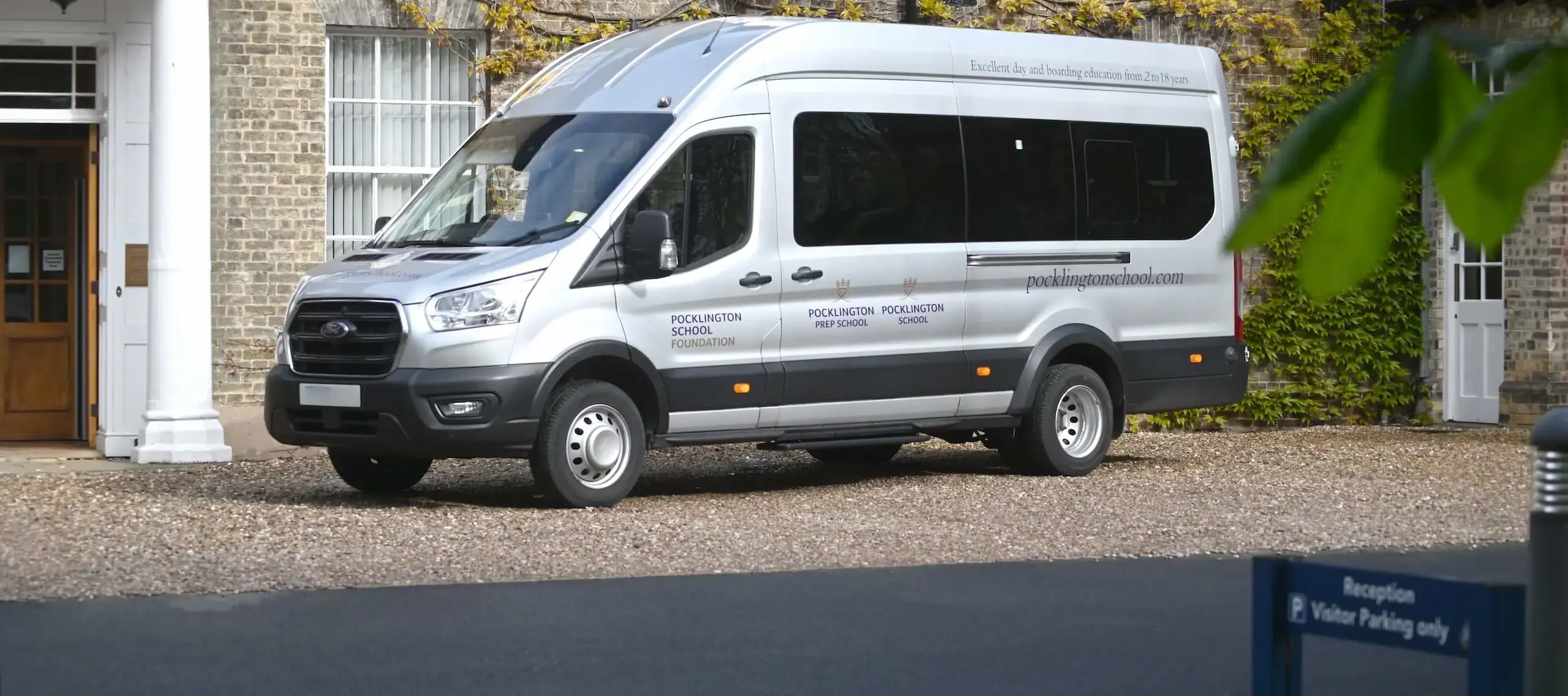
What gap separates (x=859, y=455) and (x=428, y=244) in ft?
12.8

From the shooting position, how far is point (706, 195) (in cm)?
1053

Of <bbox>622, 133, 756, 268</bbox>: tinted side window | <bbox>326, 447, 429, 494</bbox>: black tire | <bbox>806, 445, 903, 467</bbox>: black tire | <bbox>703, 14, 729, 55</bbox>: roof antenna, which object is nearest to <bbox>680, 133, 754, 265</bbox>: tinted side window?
<bbox>622, 133, 756, 268</bbox>: tinted side window

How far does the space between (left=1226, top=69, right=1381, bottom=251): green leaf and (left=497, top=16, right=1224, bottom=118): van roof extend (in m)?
9.14

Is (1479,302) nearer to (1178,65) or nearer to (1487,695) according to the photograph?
(1178,65)

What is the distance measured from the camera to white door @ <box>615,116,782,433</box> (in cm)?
1036

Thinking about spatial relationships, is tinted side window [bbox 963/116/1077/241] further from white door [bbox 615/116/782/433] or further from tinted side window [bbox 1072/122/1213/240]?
white door [bbox 615/116/782/433]

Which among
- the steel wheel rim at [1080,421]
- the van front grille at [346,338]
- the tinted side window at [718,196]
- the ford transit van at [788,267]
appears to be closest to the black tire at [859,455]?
the ford transit van at [788,267]

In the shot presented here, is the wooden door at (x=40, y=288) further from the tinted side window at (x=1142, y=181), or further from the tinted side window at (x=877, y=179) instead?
the tinted side window at (x=1142, y=181)

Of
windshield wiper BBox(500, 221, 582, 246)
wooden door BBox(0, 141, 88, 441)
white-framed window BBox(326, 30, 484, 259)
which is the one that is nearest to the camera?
windshield wiper BBox(500, 221, 582, 246)

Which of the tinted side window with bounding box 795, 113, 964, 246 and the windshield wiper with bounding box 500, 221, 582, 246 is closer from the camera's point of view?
the windshield wiper with bounding box 500, 221, 582, 246

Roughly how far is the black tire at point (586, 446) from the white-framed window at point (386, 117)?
5.19 metres

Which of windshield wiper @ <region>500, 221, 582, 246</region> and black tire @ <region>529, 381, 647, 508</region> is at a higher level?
windshield wiper @ <region>500, 221, 582, 246</region>

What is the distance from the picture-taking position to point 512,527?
31.0ft

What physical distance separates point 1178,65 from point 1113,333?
1.89 m
